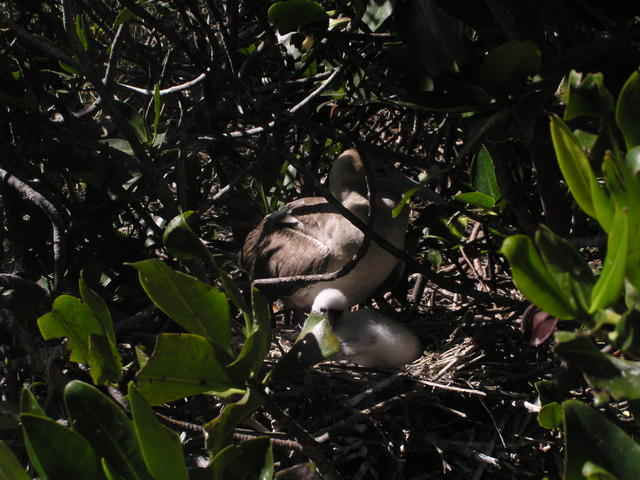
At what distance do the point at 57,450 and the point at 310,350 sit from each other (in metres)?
0.48

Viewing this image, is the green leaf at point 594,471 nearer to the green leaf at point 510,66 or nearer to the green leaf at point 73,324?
the green leaf at point 510,66

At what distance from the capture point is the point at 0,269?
2.24 meters

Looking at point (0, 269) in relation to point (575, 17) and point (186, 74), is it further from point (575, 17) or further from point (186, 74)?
point (575, 17)

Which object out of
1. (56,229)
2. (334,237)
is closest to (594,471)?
(56,229)

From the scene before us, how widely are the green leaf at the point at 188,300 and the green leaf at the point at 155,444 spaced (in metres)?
0.16

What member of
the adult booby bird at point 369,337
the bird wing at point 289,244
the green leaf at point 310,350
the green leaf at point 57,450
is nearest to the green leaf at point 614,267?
the green leaf at point 310,350

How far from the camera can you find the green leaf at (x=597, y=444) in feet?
2.94

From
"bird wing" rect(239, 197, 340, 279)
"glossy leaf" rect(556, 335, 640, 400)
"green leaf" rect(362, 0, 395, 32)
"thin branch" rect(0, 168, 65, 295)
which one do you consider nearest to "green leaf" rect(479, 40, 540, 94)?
"green leaf" rect(362, 0, 395, 32)

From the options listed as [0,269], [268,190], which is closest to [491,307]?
[268,190]

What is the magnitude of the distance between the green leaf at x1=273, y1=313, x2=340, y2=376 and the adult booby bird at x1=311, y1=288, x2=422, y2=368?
1171mm

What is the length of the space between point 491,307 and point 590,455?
1803mm

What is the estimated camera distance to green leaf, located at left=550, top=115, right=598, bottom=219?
90cm

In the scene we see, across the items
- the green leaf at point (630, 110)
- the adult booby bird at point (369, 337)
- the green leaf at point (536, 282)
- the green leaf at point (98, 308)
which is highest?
the green leaf at point (630, 110)

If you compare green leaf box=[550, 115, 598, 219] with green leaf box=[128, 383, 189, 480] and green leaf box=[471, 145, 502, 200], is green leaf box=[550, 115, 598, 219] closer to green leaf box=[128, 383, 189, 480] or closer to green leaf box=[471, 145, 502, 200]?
green leaf box=[128, 383, 189, 480]
